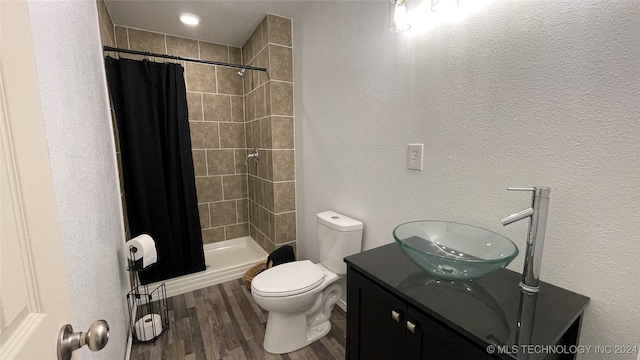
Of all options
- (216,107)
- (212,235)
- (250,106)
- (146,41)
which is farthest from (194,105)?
(212,235)

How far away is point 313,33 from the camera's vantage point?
80.9 inches

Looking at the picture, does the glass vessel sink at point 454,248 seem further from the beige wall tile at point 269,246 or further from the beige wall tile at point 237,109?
the beige wall tile at point 237,109

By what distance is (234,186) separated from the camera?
122 inches

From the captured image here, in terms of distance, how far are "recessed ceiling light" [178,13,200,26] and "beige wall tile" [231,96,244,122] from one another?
78cm

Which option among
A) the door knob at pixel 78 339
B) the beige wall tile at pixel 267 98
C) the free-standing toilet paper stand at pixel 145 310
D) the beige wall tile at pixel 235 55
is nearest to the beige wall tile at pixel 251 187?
the beige wall tile at pixel 267 98

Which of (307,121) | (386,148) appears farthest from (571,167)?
(307,121)

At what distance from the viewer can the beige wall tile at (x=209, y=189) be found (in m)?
2.90

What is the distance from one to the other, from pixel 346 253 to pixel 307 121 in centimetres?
113

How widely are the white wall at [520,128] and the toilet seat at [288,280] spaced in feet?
1.34

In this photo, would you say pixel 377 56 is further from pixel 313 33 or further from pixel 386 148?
pixel 313 33

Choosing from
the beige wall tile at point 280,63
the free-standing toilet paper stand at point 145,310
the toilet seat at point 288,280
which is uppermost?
the beige wall tile at point 280,63

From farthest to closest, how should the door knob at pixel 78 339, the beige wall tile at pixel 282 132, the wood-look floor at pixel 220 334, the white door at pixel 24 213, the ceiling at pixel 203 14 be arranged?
the beige wall tile at pixel 282 132 → the ceiling at pixel 203 14 → the wood-look floor at pixel 220 334 → the door knob at pixel 78 339 → the white door at pixel 24 213

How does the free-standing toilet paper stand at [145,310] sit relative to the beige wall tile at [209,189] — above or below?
below

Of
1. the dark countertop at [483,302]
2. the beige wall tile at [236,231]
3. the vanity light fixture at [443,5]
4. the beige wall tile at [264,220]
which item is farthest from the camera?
the beige wall tile at [236,231]
